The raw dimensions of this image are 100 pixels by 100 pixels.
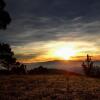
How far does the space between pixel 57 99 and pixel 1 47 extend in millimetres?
18558

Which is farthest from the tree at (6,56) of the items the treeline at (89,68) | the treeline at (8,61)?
the treeline at (89,68)

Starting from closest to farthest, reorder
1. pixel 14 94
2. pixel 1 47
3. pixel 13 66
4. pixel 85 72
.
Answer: pixel 14 94, pixel 1 47, pixel 13 66, pixel 85 72

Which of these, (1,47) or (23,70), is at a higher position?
(1,47)

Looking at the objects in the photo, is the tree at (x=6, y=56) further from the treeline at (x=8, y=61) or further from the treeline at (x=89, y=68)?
the treeline at (x=89, y=68)

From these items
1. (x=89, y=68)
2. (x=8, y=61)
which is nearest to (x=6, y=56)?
(x=8, y=61)

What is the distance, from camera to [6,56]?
32.8m

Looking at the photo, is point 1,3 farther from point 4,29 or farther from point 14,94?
point 14,94

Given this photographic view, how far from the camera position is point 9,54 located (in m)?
33.1

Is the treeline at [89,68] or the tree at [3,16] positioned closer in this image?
the tree at [3,16]

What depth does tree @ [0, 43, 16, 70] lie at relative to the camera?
31.5 m

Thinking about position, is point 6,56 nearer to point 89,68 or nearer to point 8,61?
point 8,61

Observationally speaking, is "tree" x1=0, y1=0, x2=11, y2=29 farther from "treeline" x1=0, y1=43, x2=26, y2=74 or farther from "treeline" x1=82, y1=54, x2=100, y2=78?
"treeline" x1=82, y1=54, x2=100, y2=78

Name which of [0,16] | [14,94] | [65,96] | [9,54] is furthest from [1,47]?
[65,96]

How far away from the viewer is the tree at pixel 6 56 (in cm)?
3149
